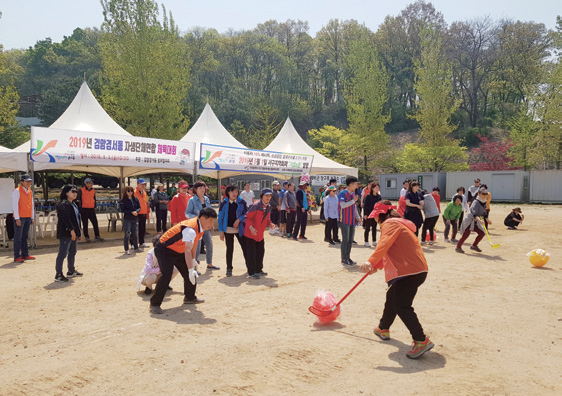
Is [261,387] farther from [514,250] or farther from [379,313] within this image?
[514,250]

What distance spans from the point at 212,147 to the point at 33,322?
10.3m

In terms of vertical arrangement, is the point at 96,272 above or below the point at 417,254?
below

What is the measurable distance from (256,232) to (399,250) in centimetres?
367

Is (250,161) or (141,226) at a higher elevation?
(250,161)

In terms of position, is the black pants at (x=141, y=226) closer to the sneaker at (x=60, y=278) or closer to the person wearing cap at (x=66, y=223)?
the person wearing cap at (x=66, y=223)

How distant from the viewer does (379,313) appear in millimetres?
5703

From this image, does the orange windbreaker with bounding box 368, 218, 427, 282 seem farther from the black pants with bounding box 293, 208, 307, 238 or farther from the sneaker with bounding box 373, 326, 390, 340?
A: the black pants with bounding box 293, 208, 307, 238

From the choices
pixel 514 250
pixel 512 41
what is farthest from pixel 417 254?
pixel 512 41

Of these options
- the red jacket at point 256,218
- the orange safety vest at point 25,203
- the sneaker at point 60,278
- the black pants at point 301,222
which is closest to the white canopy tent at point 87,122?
the black pants at point 301,222

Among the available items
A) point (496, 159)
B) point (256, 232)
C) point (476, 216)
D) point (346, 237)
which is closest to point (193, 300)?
point (256, 232)

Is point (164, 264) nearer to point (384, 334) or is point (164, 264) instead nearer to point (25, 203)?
point (384, 334)

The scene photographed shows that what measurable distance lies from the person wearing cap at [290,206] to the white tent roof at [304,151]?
641 cm

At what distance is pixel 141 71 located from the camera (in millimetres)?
28891

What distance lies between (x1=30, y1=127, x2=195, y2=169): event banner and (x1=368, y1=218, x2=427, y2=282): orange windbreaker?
1049 centimetres
